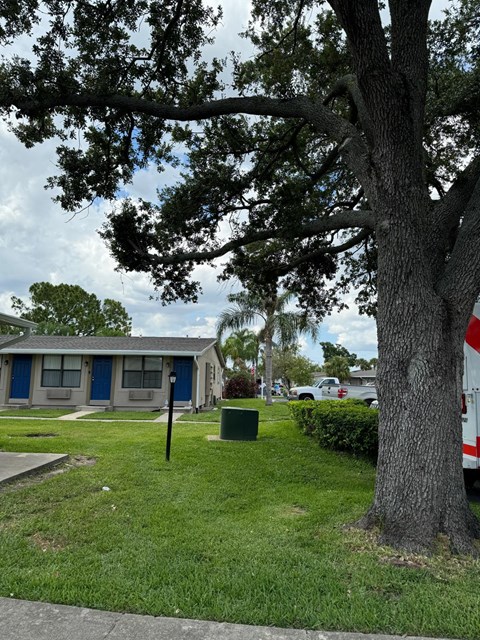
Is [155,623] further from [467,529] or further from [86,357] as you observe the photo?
[86,357]

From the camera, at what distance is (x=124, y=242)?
830 centimetres

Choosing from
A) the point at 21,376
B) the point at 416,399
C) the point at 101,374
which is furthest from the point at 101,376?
the point at 416,399

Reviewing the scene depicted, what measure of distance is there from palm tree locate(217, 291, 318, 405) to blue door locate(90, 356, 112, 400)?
7348 millimetres

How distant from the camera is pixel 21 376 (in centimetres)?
2072

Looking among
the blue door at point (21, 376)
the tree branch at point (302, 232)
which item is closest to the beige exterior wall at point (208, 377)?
the blue door at point (21, 376)

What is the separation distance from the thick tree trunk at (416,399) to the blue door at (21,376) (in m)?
19.2

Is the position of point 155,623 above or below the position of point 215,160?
below

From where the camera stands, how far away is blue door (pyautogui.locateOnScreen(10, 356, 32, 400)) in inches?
811

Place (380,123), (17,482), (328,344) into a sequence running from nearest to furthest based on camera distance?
1. (380,123)
2. (17,482)
3. (328,344)

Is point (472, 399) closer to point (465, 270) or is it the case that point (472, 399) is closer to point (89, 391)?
point (465, 270)

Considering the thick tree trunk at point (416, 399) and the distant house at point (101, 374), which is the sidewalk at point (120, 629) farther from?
the distant house at point (101, 374)

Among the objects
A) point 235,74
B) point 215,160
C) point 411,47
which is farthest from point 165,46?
point 411,47

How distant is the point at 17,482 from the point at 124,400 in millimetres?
13727

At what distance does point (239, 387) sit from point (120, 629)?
3254 cm
